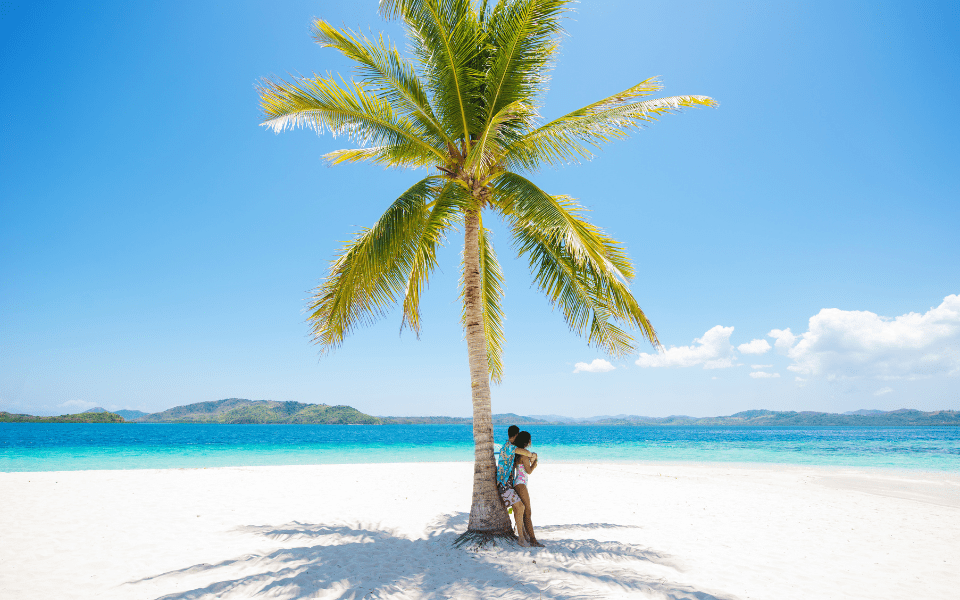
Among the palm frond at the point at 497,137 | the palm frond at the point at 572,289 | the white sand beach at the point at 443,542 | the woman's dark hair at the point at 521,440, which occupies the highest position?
the palm frond at the point at 497,137

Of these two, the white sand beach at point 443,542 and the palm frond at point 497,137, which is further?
the palm frond at point 497,137

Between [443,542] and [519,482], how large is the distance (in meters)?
1.60

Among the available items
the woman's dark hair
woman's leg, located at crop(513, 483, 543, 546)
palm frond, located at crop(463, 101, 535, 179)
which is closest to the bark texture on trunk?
woman's leg, located at crop(513, 483, 543, 546)

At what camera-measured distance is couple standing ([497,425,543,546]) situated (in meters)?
6.22

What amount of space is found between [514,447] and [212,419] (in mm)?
163887

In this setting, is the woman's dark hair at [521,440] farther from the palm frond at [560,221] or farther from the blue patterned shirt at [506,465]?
the palm frond at [560,221]

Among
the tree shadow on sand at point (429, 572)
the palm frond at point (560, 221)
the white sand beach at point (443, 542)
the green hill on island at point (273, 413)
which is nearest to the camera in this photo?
the tree shadow on sand at point (429, 572)

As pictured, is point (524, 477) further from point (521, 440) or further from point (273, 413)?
point (273, 413)

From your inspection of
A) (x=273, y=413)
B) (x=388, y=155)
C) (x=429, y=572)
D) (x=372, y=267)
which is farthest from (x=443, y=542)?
(x=273, y=413)

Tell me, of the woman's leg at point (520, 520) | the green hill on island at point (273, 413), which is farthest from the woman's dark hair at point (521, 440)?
the green hill on island at point (273, 413)

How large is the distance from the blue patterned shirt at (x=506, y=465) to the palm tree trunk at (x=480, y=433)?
0.31ft

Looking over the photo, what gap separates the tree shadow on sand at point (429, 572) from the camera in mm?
4633

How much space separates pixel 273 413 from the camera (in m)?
129

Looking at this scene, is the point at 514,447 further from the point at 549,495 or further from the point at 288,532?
the point at 549,495
